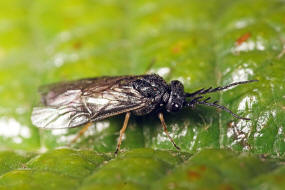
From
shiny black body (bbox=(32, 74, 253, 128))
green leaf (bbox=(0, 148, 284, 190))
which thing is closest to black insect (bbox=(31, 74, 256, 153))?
shiny black body (bbox=(32, 74, 253, 128))

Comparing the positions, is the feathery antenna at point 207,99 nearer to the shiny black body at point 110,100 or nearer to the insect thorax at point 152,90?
the shiny black body at point 110,100

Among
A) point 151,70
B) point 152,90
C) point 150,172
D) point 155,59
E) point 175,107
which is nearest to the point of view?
point 150,172

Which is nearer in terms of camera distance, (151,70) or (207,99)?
(207,99)

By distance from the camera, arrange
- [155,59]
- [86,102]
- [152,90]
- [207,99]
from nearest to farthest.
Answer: [207,99]
[152,90]
[86,102]
[155,59]

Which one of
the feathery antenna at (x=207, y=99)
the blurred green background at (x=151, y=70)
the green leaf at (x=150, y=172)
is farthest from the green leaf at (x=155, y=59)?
the green leaf at (x=150, y=172)

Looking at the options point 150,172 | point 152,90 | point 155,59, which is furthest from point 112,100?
point 150,172

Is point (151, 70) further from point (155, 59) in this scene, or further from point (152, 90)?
point (152, 90)

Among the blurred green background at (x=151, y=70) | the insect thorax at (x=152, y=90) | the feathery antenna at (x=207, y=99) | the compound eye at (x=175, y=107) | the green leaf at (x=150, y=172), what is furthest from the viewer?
the insect thorax at (x=152, y=90)

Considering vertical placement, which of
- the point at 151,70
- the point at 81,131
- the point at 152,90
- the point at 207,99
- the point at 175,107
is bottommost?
the point at 81,131
